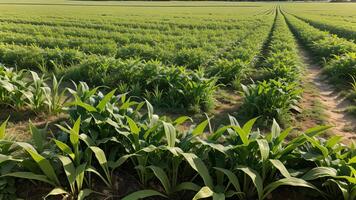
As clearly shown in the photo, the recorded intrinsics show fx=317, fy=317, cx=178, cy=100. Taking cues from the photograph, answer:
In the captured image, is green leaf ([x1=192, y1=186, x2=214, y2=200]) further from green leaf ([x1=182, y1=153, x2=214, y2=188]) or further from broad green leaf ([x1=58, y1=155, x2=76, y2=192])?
broad green leaf ([x1=58, y1=155, x2=76, y2=192])

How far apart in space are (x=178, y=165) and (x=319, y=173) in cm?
143

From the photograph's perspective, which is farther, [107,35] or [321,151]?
[107,35]

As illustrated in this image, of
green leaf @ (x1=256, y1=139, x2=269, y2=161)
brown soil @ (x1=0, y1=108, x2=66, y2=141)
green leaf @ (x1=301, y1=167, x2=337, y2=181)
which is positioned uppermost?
green leaf @ (x1=256, y1=139, x2=269, y2=161)

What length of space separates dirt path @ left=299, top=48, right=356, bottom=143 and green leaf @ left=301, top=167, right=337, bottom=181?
1080mm

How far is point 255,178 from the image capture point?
10.1 feet

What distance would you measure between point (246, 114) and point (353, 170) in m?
3.06

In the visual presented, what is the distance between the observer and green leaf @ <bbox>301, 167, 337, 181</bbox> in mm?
3053

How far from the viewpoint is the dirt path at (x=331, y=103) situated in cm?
561

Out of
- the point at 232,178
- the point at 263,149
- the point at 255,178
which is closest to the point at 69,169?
the point at 232,178

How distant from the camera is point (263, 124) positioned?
219 inches

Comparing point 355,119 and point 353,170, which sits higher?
point 353,170

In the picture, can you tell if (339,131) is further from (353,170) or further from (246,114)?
(353,170)

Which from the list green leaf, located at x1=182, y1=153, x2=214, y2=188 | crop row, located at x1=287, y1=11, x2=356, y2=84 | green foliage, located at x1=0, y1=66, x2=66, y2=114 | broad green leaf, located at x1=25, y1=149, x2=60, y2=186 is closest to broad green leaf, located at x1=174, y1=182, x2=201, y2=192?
green leaf, located at x1=182, y1=153, x2=214, y2=188

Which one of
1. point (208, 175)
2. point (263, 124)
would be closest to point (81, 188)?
point (208, 175)
